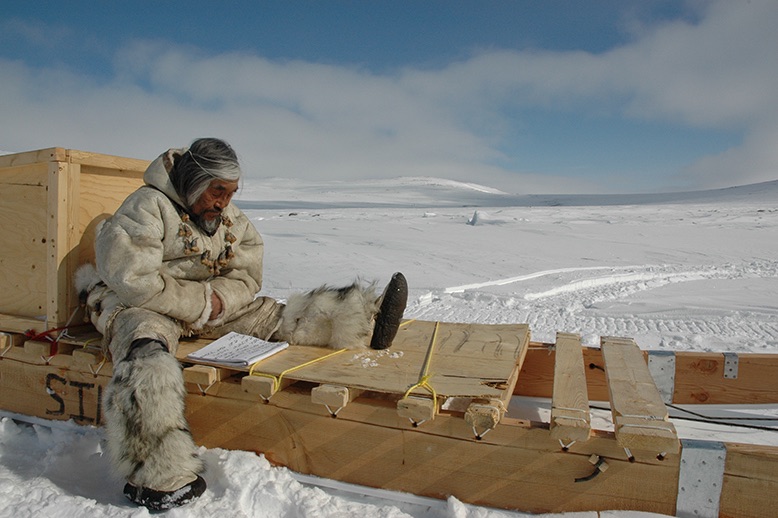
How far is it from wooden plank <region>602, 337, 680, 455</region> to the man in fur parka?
4.08ft

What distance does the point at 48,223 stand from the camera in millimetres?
3375

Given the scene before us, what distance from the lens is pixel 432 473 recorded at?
2.47m

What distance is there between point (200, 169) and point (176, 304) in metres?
0.76

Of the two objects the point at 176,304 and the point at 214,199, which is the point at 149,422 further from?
the point at 214,199

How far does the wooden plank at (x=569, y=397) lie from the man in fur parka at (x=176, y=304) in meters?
0.99

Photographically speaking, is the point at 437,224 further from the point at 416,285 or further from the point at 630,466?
the point at 630,466

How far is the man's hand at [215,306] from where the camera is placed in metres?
3.35

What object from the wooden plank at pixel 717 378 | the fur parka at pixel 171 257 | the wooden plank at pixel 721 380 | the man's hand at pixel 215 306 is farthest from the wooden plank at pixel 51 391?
the wooden plank at pixel 721 380

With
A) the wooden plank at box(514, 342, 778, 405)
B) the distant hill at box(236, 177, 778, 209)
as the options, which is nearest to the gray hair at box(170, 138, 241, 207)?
the wooden plank at box(514, 342, 778, 405)

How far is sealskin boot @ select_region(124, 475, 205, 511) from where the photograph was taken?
2.31 metres

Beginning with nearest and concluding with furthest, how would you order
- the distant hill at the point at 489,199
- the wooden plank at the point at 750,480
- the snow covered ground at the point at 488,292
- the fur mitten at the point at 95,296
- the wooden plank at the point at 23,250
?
the wooden plank at the point at 750,480, the snow covered ground at the point at 488,292, the fur mitten at the point at 95,296, the wooden plank at the point at 23,250, the distant hill at the point at 489,199

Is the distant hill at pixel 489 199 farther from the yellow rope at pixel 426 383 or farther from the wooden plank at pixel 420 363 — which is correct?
the yellow rope at pixel 426 383

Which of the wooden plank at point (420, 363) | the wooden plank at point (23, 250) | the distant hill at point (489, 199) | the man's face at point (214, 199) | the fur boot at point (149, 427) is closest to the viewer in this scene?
the fur boot at point (149, 427)

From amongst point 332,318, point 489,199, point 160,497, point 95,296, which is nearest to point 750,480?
point 332,318
